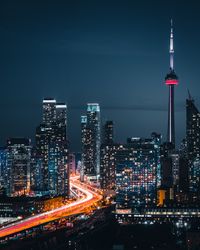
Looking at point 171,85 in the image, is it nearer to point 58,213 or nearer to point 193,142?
point 193,142

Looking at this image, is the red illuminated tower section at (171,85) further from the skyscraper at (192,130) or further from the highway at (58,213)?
the highway at (58,213)

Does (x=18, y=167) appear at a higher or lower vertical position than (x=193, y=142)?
lower

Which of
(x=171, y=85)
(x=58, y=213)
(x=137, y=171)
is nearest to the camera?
(x=58, y=213)

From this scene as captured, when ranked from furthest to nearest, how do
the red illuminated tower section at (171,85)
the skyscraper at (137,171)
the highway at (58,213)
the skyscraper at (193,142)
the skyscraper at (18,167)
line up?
1. the red illuminated tower section at (171,85)
2. the skyscraper at (18,167)
3. the skyscraper at (193,142)
4. the skyscraper at (137,171)
5. the highway at (58,213)

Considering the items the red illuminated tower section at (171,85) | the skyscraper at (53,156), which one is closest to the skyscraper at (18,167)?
the skyscraper at (53,156)

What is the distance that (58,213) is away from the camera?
27.2 metres

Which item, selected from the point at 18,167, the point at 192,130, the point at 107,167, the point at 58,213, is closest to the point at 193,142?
the point at 192,130

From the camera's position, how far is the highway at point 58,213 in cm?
2202

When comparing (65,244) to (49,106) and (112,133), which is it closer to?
(112,133)

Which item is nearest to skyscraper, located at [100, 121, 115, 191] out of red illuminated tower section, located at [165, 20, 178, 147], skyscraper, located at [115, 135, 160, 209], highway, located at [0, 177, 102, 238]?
highway, located at [0, 177, 102, 238]

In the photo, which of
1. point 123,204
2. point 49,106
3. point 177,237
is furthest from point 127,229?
point 49,106

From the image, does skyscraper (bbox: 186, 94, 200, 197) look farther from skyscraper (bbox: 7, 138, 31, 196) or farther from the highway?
skyscraper (bbox: 7, 138, 31, 196)

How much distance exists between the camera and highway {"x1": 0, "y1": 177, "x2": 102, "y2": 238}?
72.2 feet

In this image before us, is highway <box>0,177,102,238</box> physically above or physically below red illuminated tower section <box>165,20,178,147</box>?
below
